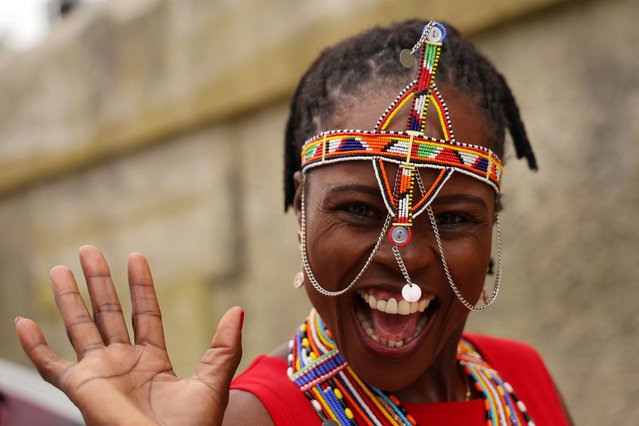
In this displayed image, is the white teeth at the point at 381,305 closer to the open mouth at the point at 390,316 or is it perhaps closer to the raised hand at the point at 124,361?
the open mouth at the point at 390,316

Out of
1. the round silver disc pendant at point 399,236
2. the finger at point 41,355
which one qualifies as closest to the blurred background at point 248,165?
the round silver disc pendant at point 399,236

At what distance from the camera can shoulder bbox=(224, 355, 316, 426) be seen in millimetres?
1688

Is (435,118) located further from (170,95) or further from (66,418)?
(170,95)

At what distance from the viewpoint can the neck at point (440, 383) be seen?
1.94 m

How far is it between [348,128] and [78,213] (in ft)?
15.9

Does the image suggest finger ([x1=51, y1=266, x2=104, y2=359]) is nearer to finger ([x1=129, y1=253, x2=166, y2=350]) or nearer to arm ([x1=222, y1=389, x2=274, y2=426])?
finger ([x1=129, y1=253, x2=166, y2=350])

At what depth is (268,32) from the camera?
186 inches

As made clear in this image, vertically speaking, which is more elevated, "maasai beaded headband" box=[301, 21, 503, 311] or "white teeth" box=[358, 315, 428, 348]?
"maasai beaded headband" box=[301, 21, 503, 311]

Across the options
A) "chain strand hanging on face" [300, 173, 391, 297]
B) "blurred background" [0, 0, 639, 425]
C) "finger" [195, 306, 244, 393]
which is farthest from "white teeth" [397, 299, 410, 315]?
"blurred background" [0, 0, 639, 425]

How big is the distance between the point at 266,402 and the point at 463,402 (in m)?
0.53

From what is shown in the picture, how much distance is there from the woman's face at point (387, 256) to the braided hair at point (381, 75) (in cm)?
5

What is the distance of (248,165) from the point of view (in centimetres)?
494

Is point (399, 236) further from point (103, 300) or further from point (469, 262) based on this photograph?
point (103, 300)

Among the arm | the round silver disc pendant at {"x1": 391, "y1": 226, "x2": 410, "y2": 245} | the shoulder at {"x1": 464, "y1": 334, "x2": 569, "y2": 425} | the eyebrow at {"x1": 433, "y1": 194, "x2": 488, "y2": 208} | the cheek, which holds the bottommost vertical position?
the shoulder at {"x1": 464, "y1": 334, "x2": 569, "y2": 425}
